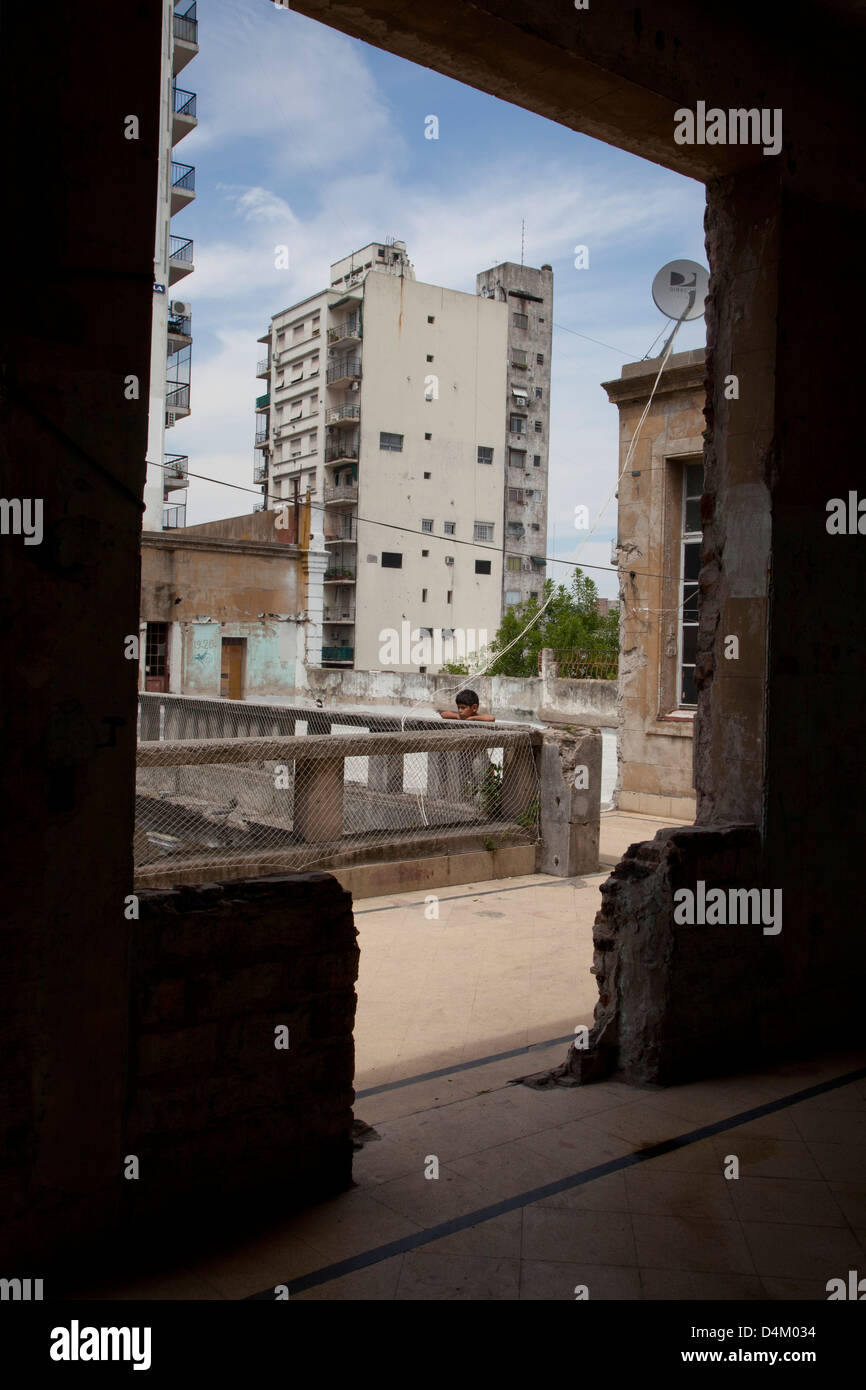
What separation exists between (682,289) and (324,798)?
7093mm

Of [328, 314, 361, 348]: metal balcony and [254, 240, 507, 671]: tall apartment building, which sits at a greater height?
[328, 314, 361, 348]: metal balcony

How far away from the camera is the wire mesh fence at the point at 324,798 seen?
704 cm

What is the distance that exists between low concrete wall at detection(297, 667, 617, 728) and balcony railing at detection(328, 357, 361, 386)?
19.6m

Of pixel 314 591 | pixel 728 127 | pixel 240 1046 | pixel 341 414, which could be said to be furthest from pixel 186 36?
pixel 240 1046

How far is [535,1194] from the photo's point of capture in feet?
10.3

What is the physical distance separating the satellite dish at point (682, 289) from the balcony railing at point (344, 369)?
31.2 meters

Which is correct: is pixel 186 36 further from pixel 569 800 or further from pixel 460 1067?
pixel 460 1067

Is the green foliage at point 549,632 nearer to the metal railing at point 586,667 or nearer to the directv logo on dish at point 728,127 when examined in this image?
the metal railing at point 586,667

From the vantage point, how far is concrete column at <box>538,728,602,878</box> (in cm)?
863

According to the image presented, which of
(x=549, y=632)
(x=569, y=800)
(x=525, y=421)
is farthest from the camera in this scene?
(x=525, y=421)

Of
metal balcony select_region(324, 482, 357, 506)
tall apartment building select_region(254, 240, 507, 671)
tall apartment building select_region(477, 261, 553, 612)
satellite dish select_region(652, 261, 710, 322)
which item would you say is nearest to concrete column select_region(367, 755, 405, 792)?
satellite dish select_region(652, 261, 710, 322)

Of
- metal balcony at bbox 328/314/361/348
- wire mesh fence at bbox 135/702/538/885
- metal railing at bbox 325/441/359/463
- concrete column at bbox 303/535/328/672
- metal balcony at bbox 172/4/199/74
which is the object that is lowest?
wire mesh fence at bbox 135/702/538/885

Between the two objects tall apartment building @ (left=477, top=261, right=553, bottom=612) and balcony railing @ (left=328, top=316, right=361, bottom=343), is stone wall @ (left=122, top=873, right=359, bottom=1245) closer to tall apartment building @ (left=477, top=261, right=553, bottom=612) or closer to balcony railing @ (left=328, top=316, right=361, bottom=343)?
balcony railing @ (left=328, top=316, right=361, bottom=343)

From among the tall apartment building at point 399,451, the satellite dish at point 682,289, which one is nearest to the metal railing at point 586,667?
the satellite dish at point 682,289
